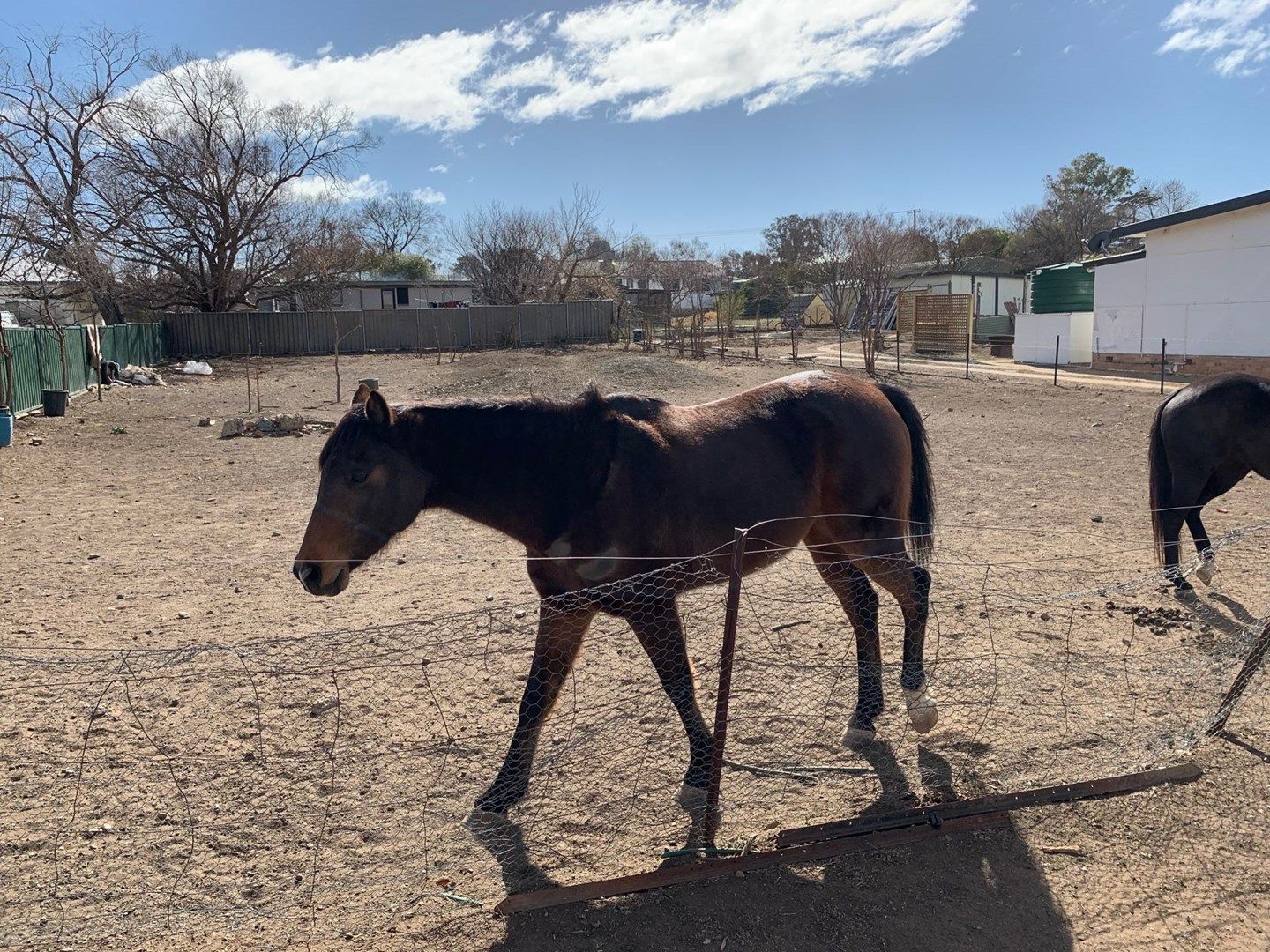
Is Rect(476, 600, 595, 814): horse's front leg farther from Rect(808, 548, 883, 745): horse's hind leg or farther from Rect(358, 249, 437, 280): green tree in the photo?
Rect(358, 249, 437, 280): green tree

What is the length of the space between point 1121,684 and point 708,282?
175ft

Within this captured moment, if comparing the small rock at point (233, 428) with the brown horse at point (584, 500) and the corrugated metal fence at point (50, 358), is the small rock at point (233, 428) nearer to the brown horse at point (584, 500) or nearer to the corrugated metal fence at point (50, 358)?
the corrugated metal fence at point (50, 358)

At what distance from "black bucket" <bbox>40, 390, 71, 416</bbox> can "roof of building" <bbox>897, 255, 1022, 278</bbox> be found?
3813 centimetres

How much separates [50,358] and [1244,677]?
19.9 meters

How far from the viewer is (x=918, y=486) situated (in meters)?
4.27

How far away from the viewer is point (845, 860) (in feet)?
9.47

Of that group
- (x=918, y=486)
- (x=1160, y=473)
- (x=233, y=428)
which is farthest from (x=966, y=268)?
(x=918, y=486)

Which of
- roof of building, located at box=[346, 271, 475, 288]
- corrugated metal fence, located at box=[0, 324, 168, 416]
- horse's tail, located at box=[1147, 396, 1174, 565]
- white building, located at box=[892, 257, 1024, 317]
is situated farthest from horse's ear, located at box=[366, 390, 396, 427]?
roof of building, located at box=[346, 271, 475, 288]

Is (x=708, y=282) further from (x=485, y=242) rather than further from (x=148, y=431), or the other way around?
(x=148, y=431)

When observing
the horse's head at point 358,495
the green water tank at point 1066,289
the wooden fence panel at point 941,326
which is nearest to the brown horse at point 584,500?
the horse's head at point 358,495

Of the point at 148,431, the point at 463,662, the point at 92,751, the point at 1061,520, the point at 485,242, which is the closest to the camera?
the point at 92,751

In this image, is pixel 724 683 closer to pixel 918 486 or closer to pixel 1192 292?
pixel 918 486

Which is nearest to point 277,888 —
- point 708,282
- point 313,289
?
point 313,289

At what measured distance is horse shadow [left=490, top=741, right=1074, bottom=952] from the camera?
2.51 m
